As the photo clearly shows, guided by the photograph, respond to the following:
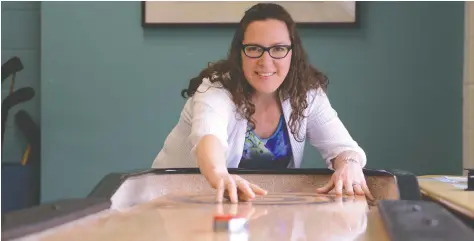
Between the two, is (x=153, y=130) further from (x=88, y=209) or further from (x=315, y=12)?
(x=88, y=209)

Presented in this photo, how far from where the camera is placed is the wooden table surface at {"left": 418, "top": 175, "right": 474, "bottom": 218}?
3.65ft

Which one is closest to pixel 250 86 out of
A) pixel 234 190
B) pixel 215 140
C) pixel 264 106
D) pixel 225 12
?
pixel 264 106

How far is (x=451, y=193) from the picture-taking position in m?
1.35

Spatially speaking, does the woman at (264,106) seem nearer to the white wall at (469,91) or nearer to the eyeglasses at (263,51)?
the eyeglasses at (263,51)

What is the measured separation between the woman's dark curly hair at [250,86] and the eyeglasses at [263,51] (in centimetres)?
7

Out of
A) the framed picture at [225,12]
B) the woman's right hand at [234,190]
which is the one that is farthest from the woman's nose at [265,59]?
the framed picture at [225,12]

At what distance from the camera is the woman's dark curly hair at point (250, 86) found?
6.01 feet

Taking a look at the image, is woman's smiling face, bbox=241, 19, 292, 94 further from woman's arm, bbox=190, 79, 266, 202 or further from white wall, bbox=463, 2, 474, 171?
white wall, bbox=463, 2, 474, 171

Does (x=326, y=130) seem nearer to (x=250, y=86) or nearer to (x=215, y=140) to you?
(x=250, y=86)

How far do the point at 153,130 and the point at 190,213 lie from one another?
1.82 meters

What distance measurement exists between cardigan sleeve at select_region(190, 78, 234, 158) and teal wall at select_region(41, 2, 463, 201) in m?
1.07

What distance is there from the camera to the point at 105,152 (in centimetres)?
293

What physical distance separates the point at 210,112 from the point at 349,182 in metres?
0.43

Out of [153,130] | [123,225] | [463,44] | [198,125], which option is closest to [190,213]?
[123,225]
